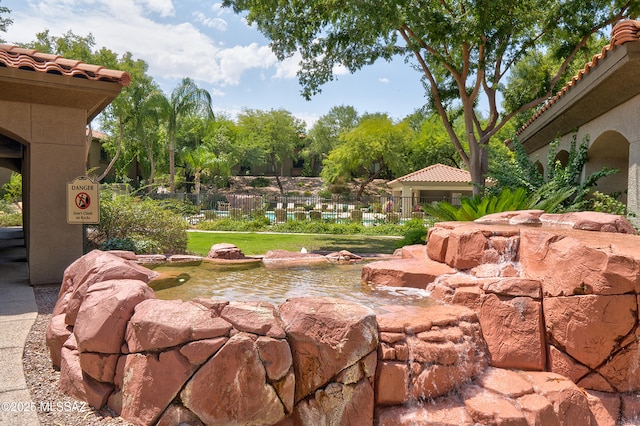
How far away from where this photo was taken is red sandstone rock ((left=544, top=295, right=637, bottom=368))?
14.3ft

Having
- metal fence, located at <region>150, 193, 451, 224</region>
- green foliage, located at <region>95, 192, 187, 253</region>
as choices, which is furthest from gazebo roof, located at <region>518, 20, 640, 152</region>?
metal fence, located at <region>150, 193, 451, 224</region>

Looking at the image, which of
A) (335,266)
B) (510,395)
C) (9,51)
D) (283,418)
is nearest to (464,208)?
(335,266)

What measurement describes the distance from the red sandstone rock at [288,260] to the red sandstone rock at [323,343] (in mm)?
4954

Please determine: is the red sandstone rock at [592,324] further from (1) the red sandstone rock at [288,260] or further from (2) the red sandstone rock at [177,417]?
(1) the red sandstone rock at [288,260]

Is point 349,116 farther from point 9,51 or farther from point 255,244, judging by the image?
point 9,51

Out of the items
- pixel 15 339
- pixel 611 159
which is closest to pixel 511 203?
pixel 611 159

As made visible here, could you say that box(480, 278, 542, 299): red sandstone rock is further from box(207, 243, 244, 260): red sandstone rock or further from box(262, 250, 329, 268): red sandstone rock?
box(207, 243, 244, 260): red sandstone rock

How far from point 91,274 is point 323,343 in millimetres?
2927

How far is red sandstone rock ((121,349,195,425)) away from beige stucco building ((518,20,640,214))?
7546mm

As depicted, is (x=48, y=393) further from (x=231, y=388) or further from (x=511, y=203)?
(x=511, y=203)

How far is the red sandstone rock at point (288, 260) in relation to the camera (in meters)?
9.09

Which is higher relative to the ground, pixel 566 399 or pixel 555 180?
pixel 555 180

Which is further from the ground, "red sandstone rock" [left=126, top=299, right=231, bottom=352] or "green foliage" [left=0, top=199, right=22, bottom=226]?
"green foliage" [left=0, top=199, right=22, bottom=226]

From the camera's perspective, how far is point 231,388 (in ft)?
12.0
